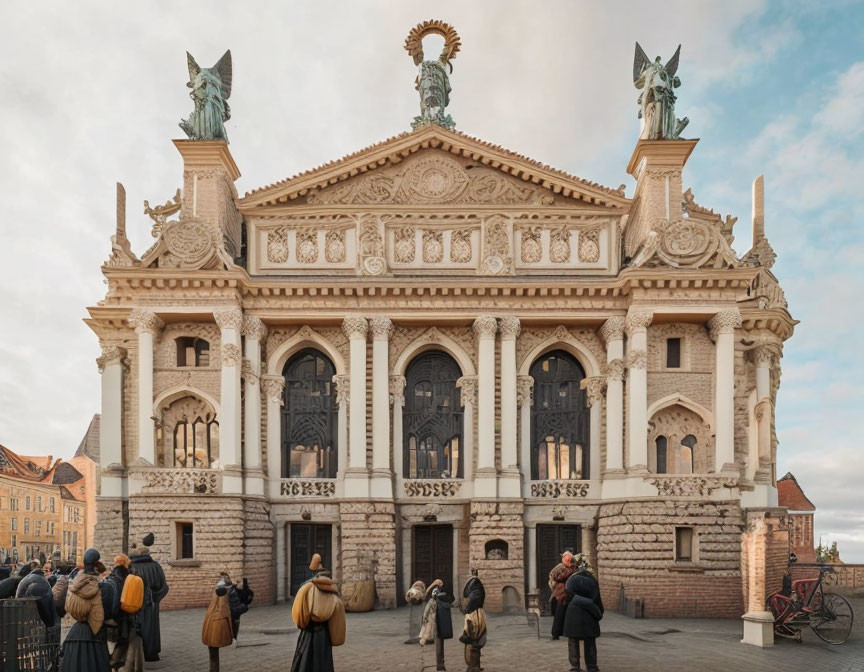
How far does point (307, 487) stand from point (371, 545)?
10.7 ft

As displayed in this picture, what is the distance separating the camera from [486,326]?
24328mm

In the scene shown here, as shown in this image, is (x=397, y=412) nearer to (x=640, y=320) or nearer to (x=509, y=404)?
(x=509, y=404)

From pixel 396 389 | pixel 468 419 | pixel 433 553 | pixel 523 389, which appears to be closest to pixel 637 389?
pixel 523 389

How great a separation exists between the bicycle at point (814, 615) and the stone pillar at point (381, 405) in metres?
12.6

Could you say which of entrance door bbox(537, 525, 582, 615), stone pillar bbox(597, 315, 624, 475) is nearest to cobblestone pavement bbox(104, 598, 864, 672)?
entrance door bbox(537, 525, 582, 615)

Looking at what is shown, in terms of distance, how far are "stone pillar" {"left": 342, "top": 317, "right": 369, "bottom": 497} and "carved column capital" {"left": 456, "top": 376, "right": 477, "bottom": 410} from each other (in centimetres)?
375

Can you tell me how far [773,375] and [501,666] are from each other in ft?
58.2

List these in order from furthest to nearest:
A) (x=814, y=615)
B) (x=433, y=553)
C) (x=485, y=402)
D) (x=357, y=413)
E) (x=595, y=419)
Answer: (x=595, y=419) < (x=433, y=553) < (x=485, y=402) < (x=357, y=413) < (x=814, y=615)

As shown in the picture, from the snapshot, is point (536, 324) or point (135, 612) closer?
point (135, 612)

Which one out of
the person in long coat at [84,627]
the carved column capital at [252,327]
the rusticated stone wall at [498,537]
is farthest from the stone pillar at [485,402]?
the person in long coat at [84,627]

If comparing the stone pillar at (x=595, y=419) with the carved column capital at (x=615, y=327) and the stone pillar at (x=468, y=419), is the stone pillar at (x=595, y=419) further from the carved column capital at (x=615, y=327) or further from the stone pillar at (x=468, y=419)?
the stone pillar at (x=468, y=419)

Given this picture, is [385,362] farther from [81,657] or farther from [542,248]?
[81,657]

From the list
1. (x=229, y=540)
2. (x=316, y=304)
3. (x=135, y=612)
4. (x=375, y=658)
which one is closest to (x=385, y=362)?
(x=316, y=304)

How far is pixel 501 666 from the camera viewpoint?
13648 millimetres
